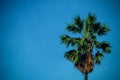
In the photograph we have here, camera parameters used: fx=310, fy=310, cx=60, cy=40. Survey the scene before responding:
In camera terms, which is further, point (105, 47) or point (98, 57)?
point (105, 47)

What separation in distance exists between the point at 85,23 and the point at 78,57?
2.53 metres

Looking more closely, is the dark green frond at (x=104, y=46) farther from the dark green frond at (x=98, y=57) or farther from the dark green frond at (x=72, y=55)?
the dark green frond at (x=72, y=55)

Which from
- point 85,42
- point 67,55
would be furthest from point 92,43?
point 67,55

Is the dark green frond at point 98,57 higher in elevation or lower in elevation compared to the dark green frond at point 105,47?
lower

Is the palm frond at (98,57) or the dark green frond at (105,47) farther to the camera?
the dark green frond at (105,47)

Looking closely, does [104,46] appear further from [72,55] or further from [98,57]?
[72,55]

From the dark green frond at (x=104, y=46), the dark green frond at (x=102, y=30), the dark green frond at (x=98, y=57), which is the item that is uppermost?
the dark green frond at (x=102, y=30)

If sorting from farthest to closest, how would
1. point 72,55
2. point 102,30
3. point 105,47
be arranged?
point 102,30 → point 105,47 → point 72,55

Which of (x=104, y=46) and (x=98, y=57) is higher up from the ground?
(x=104, y=46)

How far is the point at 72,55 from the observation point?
18.3 m

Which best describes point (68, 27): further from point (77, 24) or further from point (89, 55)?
point (89, 55)

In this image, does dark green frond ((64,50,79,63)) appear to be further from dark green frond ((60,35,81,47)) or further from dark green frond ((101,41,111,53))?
dark green frond ((101,41,111,53))

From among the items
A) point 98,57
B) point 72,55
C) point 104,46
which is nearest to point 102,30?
point 104,46

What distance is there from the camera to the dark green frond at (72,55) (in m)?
18.1
